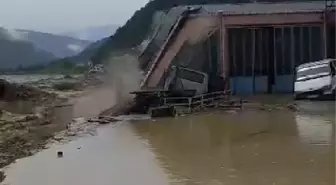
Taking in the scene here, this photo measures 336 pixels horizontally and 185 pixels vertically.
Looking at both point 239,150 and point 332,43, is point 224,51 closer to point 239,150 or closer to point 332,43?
point 332,43

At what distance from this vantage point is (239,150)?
43.9ft

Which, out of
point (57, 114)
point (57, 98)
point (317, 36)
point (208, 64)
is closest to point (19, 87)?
point (57, 98)

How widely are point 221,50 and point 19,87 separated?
9489 millimetres

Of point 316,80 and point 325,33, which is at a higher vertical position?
point 325,33

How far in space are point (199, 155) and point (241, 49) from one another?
1368cm

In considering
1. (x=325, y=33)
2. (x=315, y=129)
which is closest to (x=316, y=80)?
(x=325, y=33)

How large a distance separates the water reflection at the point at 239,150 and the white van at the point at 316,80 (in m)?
3.37

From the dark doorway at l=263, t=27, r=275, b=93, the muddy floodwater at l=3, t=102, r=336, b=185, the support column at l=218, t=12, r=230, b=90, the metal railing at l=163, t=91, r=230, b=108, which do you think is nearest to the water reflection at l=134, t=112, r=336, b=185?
the muddy floodwater at l=3, t=102, r=336, b=185

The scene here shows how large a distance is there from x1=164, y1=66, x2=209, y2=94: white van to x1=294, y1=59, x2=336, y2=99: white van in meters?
3.40

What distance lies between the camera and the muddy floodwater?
36.0 ft

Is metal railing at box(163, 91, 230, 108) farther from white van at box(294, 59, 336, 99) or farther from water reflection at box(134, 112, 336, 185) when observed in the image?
white van at box(294, 59, 336, 99)

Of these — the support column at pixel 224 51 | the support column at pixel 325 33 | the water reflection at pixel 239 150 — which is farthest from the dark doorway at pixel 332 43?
the water reflection at pixel 239 150

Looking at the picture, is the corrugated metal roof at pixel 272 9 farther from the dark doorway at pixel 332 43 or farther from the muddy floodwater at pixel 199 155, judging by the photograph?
the muddy floodwater at pixel 199 155

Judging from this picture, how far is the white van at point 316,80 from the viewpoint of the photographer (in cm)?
2205
